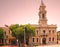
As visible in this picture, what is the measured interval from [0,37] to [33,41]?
11.5 m

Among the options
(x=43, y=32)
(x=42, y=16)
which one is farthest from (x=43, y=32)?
(x=42, y=16)

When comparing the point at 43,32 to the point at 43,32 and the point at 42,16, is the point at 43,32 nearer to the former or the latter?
the point at 43,32

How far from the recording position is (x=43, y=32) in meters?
80.6

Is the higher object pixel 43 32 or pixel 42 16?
pixel 42 16

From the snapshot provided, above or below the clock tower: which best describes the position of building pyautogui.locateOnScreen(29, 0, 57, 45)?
below

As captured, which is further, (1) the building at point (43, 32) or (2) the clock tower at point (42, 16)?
(1) the building at point (43, 32)

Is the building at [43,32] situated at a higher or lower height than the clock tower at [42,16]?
lower

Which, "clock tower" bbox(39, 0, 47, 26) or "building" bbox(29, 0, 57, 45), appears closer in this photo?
"clock tower" bbox(39, 0, 47, 26)

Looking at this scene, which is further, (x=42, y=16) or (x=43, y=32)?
(x=43, y=32)

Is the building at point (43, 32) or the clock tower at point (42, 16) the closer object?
the clock tower at point (42, 16)

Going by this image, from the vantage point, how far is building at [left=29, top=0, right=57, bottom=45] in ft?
261

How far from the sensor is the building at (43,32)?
79.6 metres

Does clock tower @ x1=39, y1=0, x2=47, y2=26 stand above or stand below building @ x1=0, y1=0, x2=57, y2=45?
above

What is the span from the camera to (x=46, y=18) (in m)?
79.8
